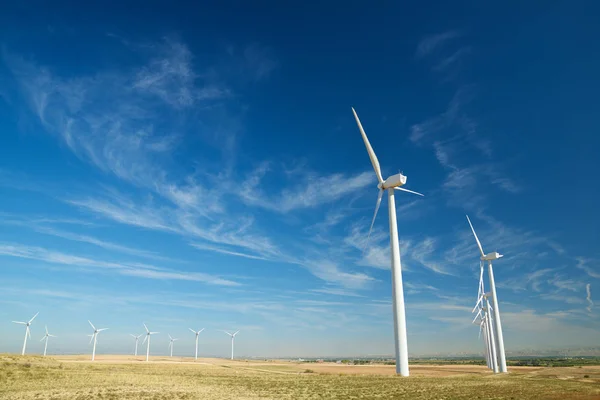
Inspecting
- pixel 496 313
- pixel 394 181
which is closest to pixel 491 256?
pixel 496 313

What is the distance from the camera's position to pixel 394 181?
68438 mm

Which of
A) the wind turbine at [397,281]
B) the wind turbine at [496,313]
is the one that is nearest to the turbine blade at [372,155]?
the wind turbine at [397,281]

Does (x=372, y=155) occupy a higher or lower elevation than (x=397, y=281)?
higher

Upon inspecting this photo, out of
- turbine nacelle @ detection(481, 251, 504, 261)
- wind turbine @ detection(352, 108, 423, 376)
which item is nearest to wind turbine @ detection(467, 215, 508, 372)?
turbine nacelle @ detection(481, 251, 504, 261)

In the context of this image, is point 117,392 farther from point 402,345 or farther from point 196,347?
point 196,347

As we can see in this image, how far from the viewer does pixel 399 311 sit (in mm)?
58781

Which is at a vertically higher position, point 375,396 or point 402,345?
point 402,345

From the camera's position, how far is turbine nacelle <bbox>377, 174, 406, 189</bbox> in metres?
67.7

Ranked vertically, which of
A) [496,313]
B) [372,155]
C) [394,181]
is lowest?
[496,313]

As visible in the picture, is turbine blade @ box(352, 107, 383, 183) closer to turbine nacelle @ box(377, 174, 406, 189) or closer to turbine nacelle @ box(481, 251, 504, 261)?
turbine nacelle @ box(377, 174, 406, 189)

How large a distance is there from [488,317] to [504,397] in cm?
8592

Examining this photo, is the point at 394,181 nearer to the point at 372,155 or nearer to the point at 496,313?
the point at 372,155

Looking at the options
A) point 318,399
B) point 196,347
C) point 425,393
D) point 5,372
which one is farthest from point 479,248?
point 196,347

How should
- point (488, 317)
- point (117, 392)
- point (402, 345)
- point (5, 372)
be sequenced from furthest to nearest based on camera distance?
1. point (488, 317)
2. point (402, 345)
3. point (5, 372)
4. point (117, 392)
